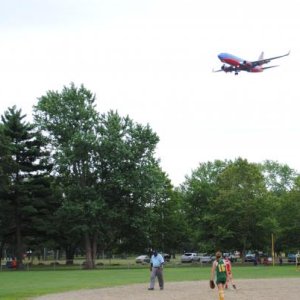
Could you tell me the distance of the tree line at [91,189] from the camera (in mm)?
64562

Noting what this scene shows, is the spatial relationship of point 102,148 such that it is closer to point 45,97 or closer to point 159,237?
point 45,97

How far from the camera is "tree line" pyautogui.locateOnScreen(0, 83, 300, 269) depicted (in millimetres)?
64562

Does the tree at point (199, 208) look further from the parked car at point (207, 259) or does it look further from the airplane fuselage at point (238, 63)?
the airplane fuselage at point (238, 63)

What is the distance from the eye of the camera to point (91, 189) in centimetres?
6462

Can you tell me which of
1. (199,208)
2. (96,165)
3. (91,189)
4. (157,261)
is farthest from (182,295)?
(199,208)

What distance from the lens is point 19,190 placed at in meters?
64.9

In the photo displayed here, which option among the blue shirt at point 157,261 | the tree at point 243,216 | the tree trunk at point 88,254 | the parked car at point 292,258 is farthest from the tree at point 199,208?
the blue shirt at point 157,261

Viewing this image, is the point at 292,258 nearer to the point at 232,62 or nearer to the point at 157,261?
the point at 232,62

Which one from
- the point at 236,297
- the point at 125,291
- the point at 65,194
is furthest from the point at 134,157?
the point at 236,297

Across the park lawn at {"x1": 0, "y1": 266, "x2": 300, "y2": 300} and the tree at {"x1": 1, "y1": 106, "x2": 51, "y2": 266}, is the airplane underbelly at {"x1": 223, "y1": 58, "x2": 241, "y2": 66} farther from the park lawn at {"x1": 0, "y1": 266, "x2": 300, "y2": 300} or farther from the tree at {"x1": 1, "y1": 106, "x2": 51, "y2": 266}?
the tree at {"x1": 1, "y1": 106, "x2": 51, "y2": 266}

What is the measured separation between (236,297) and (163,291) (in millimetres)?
4612

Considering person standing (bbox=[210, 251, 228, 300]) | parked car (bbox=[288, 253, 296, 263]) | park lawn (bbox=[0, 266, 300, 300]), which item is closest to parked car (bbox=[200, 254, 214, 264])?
parked car (bbox=[288, 253, 296, 263])

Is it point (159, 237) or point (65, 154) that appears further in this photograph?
point (159, 237)

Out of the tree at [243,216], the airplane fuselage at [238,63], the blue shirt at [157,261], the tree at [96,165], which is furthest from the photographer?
the tree at [243,216]
